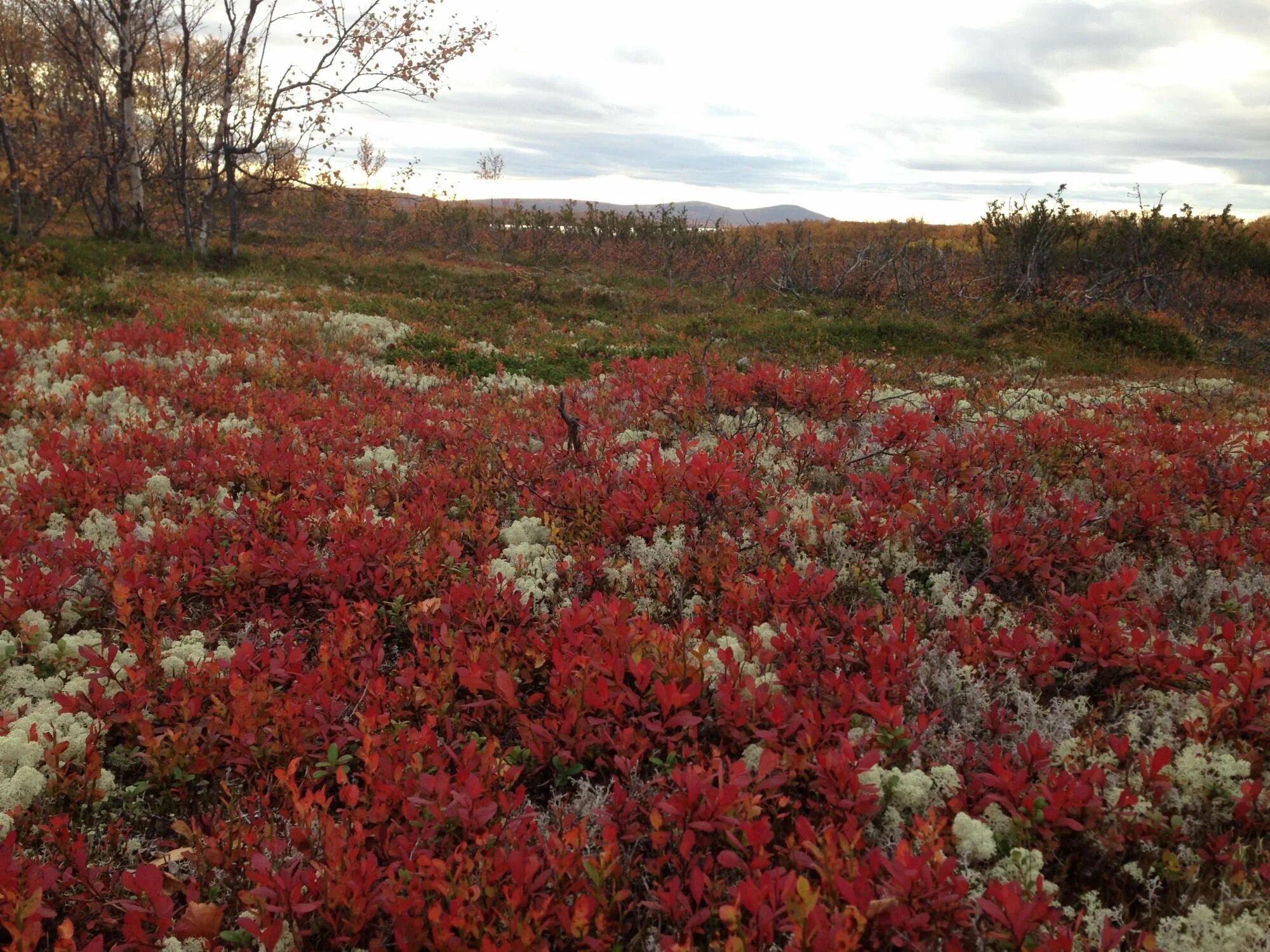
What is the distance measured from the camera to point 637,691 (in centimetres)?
360

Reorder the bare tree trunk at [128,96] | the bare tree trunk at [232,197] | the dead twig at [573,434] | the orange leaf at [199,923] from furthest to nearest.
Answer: the bare tree trunk at [232,197] → the bare tree trunk at [128,96] → the dead twig at [573,434] → the orange leaf at [199,923]

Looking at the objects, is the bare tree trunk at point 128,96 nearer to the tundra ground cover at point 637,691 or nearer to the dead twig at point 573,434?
the tundra ground cover at point 637,691

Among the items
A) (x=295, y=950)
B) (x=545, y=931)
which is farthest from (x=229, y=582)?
(x=545, y=931)

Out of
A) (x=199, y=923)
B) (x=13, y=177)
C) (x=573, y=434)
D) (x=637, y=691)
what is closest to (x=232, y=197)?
(x=13, y=177)

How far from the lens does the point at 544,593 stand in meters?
4.67

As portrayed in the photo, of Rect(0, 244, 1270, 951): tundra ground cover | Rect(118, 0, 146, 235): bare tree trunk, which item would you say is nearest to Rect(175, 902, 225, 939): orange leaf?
Rect(0, 244, 1270, 951): tundra ground cover

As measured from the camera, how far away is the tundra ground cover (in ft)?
8.29

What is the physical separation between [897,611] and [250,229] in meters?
38.6

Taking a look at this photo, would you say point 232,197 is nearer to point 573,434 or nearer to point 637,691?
point 573,434

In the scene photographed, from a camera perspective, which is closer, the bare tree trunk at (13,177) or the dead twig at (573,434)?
the dead twig at (573,434)

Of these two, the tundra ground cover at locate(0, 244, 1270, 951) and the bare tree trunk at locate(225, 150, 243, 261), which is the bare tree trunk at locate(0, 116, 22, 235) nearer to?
the bare tree trunk at locate(225, 150, 243, 261)

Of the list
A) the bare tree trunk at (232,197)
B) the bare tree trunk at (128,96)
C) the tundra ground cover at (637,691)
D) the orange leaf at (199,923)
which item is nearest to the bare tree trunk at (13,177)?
the bare tree trunk at (128,96)

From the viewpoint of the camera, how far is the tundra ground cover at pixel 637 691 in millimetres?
2525

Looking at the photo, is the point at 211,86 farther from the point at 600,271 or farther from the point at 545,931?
the point at 545,931
